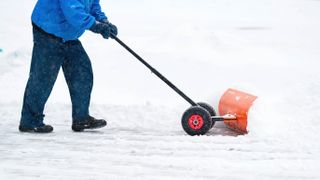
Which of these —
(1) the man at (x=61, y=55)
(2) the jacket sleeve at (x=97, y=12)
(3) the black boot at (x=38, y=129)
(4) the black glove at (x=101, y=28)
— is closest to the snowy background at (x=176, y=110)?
(3) the black boot at (x=38, y=129)

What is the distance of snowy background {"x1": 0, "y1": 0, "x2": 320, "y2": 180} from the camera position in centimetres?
374

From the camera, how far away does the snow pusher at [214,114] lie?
4.71m

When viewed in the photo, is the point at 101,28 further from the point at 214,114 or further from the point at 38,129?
the point at 214,114

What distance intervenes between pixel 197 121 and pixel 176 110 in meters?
0.98

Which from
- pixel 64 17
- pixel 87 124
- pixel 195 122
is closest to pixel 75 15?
pixel 64 17

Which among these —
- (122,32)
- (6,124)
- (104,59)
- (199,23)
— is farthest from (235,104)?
(199,23)

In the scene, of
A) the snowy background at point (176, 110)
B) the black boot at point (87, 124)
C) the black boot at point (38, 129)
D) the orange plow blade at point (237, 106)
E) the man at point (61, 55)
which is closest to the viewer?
the snowy background at point (176, 110)

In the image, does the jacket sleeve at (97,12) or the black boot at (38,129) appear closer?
the black boot at (38,129)

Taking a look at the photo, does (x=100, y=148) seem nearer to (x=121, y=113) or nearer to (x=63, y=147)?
(x=63, y=147)

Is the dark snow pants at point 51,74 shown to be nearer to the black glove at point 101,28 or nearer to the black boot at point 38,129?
the black boot at point 38,129

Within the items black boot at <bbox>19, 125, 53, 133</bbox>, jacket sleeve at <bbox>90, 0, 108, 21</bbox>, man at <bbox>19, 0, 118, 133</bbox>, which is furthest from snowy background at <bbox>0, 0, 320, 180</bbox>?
jacket sleeve at <bbox>90, 0, 108, 21</bbox>

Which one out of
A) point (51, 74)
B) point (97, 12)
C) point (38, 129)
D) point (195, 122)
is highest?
point (97, 12)

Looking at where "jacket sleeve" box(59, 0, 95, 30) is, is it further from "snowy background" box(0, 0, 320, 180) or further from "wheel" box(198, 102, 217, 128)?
"wheel" box(198, 102, 217, 128)

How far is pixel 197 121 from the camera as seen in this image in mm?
4723
